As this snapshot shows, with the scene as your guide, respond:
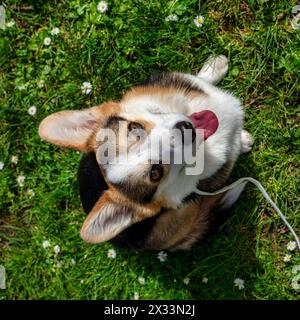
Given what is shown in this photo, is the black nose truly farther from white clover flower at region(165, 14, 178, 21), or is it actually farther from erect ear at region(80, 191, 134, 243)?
white clover flower at region(165, 14, 178, 21)

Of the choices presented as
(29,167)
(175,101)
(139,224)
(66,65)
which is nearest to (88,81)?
(66,65)

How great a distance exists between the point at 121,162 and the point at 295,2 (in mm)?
2039

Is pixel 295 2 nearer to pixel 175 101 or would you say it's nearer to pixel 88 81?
pixel 175 101

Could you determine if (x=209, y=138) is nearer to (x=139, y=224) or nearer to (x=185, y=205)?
(x=185, y=205)

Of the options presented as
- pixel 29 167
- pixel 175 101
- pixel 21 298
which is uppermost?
pixel 175 101

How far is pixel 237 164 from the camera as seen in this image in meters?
3.75

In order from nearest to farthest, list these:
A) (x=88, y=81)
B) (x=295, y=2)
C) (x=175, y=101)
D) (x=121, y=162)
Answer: (x=121, y=162), (x=175, y=101), (x=295, y=2), (x=88, y=81)

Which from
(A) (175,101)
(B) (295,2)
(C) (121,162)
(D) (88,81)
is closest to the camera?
(C) (121,162)

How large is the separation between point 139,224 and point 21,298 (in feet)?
5.50

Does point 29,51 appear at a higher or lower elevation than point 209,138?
lower

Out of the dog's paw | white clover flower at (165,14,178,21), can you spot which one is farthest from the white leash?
white clover flower at (165,14,178,21)

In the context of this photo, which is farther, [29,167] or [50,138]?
[29,167]

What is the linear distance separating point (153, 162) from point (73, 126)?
24.8 inches

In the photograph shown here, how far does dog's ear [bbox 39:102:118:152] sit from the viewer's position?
2834 mm
